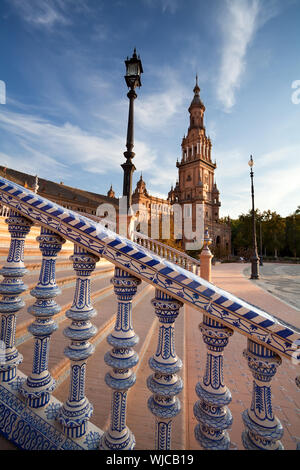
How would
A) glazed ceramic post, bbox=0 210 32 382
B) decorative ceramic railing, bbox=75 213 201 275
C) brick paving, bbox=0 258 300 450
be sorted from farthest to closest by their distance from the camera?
decorative ceramic railing, bbox=75 213 201 275 < brick paving, bbox=0 258 300 450 < glazed ceramic post, bbox=0 210 32 382

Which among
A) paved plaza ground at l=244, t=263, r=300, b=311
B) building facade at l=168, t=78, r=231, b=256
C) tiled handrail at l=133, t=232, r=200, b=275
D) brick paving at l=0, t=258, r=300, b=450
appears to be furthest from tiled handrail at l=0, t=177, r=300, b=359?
building facade at l=168, t=78, r=231, b=256

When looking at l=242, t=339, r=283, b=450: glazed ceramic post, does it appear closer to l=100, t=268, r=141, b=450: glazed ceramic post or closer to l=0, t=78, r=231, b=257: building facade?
l=100, t=268, r=141, b=450: glazed ceramic post

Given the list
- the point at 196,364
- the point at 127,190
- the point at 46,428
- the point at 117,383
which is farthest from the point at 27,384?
the point at 127,190

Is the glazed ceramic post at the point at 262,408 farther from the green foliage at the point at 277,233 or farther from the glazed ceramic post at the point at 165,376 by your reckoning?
the green foliage at the point at 277,233

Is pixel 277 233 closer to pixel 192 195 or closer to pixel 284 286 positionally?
pixel 192 195

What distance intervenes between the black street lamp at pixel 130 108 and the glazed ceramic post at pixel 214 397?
6.95 meters

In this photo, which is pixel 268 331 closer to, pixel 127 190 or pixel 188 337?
pixel 188 337

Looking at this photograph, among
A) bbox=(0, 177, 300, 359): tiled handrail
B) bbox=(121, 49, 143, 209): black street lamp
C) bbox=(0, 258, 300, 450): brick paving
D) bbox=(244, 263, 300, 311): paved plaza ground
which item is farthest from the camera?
bbox=(244, 263, 300, 311): paved plaza ground

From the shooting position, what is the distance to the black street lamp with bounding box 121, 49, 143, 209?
6976 millimetres

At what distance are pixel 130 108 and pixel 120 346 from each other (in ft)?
28.1

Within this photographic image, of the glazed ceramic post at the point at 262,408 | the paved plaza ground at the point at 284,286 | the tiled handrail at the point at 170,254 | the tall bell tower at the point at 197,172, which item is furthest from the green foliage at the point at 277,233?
the glazed ceramic post at the point at 262,408

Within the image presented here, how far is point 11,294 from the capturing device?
1.22 meters

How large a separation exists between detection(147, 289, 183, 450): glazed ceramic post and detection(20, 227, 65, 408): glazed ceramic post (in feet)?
2.01

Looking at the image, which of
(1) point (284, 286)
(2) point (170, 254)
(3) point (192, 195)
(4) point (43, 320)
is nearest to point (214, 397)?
(4) point (43, 320)
